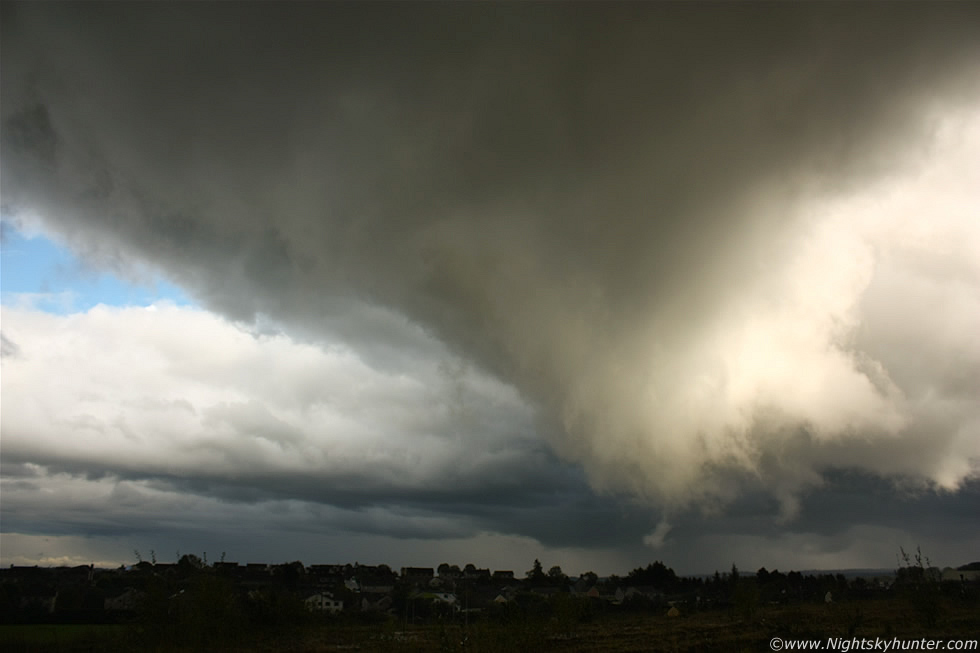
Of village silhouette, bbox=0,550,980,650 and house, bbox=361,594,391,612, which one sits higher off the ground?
village silhouette, bbox=0,550,980,650

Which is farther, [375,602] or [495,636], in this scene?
[375,602]

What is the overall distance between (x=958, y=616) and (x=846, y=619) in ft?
104

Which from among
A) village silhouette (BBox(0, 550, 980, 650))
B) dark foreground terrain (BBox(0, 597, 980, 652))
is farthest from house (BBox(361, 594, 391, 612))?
dark foreground terrain (BBox(0, 597, 980, 652))

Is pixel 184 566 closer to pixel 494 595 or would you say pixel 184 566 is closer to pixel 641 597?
pixel 494 595

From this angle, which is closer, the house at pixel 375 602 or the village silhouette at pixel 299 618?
the village silhouette at pixel 299 618

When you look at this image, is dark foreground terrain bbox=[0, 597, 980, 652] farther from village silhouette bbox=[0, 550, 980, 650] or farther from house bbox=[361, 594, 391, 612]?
house bbox=[361, 594, 391, 612]

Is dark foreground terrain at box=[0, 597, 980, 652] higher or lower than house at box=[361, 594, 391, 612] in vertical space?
higher

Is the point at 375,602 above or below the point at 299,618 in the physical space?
below

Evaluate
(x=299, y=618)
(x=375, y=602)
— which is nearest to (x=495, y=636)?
(x=299, y=618)

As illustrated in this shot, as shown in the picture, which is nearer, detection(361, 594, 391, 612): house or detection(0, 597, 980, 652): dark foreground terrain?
detection(0, 597, 980, 652): dark foreground terrain

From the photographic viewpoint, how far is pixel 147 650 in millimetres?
41781

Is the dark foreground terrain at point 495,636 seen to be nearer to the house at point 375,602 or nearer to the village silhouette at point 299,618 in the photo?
the village silhouette at point 299,618

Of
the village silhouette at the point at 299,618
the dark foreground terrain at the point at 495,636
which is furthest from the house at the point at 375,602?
the dark foreground terrain at the point at 495,636

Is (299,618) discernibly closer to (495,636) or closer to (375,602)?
(495,636)
